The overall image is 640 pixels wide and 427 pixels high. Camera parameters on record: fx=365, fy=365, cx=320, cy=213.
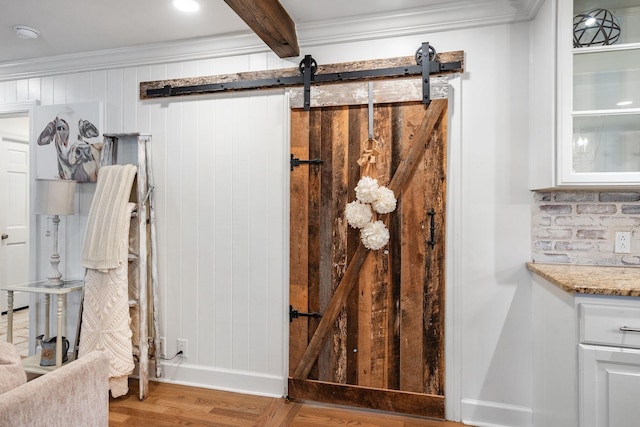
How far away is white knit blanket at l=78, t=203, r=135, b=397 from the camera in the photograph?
2287 mm

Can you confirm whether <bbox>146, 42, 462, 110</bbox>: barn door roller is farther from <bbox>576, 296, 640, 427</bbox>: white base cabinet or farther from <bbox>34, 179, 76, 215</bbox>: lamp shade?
<bbox>576, 296, 640, 427</bbox>: white base cabinet

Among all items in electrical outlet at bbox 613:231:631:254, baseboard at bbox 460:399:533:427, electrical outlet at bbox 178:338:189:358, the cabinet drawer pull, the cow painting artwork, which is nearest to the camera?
the cabinet drawer pull

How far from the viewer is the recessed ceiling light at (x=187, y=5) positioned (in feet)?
6.64

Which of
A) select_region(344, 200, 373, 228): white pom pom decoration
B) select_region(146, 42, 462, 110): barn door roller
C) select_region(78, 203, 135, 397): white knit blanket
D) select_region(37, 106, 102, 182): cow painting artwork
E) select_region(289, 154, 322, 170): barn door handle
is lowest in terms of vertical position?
select_region(78, 203, 135, 397): white knit blanket

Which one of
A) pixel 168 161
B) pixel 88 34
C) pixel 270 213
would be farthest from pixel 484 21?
pixel 88 34

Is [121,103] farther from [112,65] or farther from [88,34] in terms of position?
[88,34]

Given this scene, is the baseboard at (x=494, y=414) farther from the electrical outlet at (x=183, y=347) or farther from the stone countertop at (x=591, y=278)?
the electrical outlet at (x=183, y=347)

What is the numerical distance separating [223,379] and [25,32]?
2609mm

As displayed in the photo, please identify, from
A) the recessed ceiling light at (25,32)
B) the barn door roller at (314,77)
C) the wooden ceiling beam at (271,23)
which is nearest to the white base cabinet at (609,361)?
the barn door roller at (314,77)

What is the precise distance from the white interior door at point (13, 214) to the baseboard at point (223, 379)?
117 inches

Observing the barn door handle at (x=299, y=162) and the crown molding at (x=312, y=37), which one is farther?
the barn door handle at (x=299, y=162)

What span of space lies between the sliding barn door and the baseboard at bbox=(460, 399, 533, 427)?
0.15 metres

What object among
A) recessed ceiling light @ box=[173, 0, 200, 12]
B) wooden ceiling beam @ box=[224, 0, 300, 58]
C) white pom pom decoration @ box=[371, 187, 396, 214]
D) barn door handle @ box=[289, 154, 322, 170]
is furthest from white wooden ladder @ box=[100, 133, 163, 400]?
white pom pom decoration @ box=[371, 187, 396, 214]

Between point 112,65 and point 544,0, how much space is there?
9.11ft
